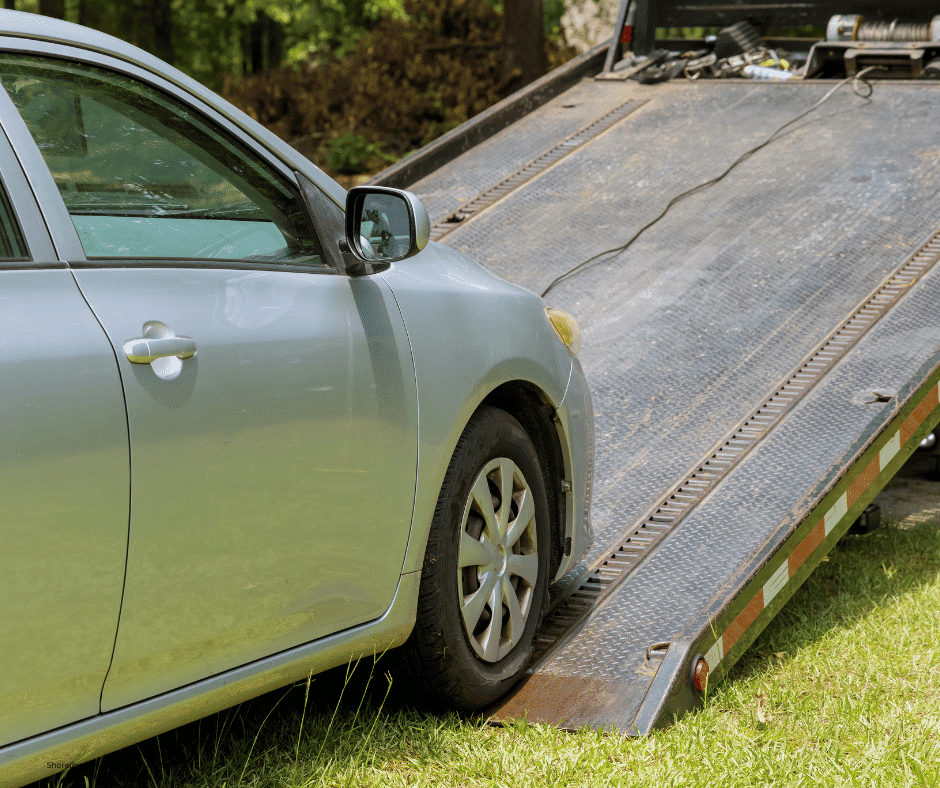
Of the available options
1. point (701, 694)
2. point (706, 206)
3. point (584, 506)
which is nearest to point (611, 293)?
point (706, 206)

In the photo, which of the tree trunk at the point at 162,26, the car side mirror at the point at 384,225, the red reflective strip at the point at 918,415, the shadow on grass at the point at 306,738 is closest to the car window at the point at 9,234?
the car side mirror at the point at 384,225

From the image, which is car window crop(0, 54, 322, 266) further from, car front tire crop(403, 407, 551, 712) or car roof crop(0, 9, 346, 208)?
car front tire crop(403, 407, 551, 712)

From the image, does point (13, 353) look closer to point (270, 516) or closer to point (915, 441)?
point (270, 516)

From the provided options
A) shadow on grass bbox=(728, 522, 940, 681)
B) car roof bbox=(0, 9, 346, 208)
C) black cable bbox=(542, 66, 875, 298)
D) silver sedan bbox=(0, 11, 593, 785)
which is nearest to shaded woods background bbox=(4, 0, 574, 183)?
black cable bbox=(542, 66, 875, 298)

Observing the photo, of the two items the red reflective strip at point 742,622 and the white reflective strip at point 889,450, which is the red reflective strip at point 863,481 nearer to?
the white reflective strip at point 889,450

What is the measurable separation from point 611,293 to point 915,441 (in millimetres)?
1711

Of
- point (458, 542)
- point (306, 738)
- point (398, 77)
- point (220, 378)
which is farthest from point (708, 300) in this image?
point (398, 77)

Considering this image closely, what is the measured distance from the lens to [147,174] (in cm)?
270

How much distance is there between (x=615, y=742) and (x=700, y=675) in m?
0.36

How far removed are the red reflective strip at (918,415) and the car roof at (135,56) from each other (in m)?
2.28

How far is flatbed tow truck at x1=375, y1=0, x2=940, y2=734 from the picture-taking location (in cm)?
360

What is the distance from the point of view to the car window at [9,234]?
221 centimetres

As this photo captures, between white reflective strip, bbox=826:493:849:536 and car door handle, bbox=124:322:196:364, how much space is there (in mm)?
2336

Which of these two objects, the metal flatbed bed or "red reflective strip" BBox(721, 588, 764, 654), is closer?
"red reflective strip" BBox(721, 588, 764, 654)
